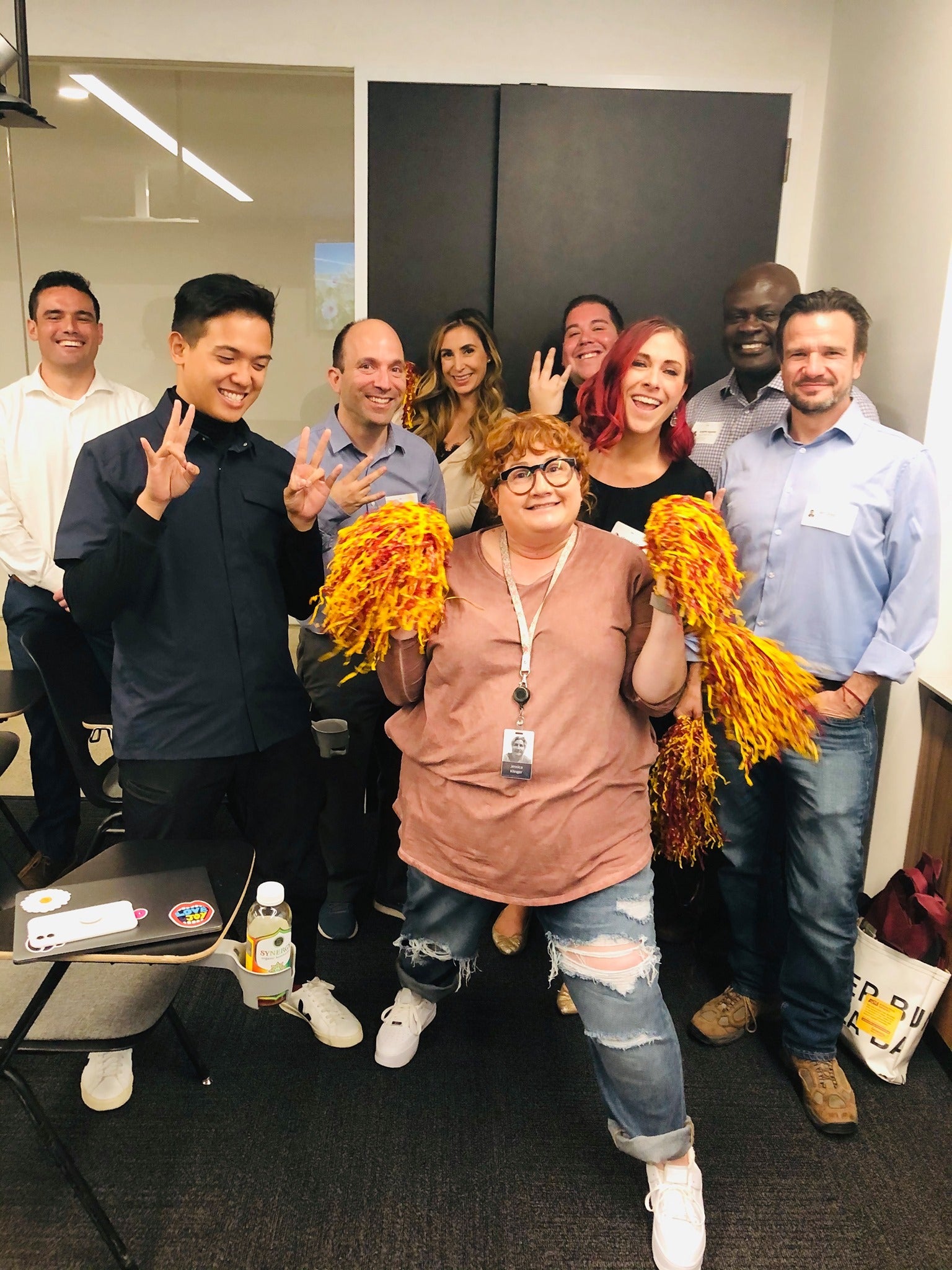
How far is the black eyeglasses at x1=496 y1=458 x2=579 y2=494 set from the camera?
177 centimetres

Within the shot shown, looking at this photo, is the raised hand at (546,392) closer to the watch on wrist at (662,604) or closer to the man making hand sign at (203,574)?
the man making hand sign at (203,574)

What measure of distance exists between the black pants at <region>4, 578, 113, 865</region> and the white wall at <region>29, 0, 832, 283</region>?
226 cm

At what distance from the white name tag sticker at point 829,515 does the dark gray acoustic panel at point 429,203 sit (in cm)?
210

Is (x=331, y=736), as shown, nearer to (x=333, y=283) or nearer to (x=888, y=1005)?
(x=888, y=1005)

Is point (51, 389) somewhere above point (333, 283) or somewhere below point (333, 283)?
below

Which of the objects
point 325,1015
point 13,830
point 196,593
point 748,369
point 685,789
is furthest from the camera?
point 13,830

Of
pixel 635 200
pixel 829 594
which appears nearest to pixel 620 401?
pixel 829 594

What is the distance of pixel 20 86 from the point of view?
2588 millimetres

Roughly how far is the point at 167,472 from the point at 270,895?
82cm

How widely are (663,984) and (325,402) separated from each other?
280 centimetres

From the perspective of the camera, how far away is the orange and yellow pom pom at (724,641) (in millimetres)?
1579

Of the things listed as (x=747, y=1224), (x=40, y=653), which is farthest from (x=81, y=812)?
(x=747, y=1224)

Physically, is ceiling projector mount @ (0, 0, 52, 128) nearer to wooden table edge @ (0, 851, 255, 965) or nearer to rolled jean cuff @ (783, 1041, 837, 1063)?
wooden table edge @ (0, 851, 255, 965)

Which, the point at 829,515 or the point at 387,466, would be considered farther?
the point at 387,466
